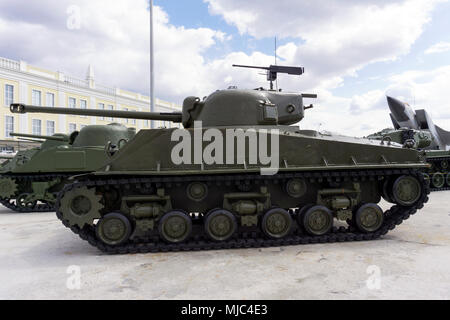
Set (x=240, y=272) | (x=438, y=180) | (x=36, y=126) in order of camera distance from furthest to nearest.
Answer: (x=36, y=126) < (x=438, y=180) < (x=240, y=272)

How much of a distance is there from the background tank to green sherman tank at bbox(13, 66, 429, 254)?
32.6 ft

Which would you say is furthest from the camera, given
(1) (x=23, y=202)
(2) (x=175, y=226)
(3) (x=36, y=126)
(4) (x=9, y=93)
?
(3) (x=36, y=126)

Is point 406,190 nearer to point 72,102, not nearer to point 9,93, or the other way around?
point 9,93

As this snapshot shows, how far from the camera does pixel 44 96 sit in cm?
3588

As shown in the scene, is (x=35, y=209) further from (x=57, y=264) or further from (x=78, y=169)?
(x=57, y=264)

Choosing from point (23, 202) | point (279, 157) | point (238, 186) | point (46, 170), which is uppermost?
point (279, 157)

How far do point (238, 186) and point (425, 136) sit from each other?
55.5ft

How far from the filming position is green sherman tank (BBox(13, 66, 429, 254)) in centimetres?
623

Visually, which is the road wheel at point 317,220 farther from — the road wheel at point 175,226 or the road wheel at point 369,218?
the road wheel at point 175,226

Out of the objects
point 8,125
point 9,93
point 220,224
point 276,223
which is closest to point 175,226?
point 220,224

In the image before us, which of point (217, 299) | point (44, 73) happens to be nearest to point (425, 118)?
point (217, 299)

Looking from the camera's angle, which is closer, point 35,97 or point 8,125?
A: point 8,125

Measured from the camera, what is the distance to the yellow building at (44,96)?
107 feet

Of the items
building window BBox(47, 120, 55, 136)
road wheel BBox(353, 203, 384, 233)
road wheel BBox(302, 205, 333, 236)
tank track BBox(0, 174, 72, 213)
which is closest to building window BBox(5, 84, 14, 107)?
building window BBox(47, 120, 55, 136)
